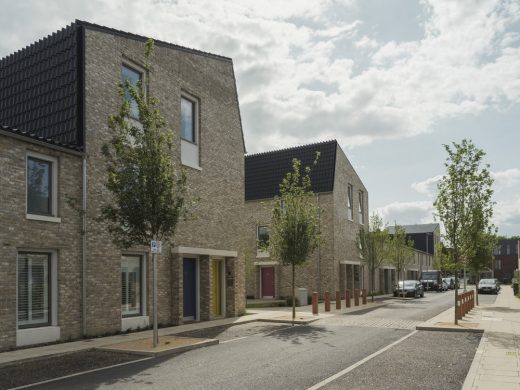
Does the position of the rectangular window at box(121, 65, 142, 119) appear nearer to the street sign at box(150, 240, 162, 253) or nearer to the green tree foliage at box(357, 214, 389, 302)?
the street sign at box(150, 240, 162, 253)

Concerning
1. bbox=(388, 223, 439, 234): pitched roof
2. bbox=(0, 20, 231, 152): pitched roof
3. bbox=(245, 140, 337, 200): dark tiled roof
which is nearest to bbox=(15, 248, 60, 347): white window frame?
bbox=(0, 20, 231, 152): pitched roof

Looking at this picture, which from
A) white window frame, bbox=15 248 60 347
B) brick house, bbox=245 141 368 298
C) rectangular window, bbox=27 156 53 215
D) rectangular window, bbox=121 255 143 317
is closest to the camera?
white window frame, bbox=15 248 60 347

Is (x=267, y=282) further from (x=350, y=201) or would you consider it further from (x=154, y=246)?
(x=154, y=246)

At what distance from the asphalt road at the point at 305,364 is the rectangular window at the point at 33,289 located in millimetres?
3855

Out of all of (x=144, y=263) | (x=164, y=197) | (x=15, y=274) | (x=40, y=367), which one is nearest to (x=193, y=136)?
(x=144, y=263)

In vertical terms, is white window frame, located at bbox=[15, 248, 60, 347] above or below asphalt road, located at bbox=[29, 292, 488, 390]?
above

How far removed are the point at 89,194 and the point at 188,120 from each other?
247 inches

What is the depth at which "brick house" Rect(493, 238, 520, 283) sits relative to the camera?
111 metres

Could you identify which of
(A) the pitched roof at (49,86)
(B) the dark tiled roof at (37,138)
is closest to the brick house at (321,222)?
(A) the pitched roof at (49,86)

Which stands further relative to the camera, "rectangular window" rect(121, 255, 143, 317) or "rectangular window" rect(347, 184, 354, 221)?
"rectangular window" rect(347, 184, 354, 221)

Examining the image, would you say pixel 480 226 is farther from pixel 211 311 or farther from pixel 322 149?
pixel 322 149

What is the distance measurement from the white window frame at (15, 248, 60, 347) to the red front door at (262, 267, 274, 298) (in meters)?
22.8

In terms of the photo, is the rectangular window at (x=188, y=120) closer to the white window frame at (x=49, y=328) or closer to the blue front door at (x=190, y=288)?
the blue front door at (x=190, y=288)

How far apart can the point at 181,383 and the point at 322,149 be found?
93.2 ft
